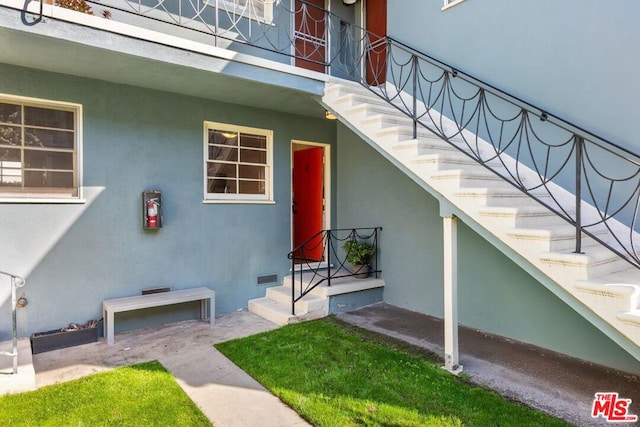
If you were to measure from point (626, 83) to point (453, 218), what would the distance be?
6.46 feet

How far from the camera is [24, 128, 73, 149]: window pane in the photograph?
4.31 meters

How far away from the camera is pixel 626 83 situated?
3457mm

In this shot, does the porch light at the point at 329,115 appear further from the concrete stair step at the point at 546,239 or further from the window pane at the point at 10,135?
the window pane at the point at 10,135

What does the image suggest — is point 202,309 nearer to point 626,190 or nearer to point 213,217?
point 213,217

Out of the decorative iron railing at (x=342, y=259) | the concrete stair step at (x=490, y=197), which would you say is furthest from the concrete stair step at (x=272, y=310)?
the concrete stair step at (x=490, y=197)

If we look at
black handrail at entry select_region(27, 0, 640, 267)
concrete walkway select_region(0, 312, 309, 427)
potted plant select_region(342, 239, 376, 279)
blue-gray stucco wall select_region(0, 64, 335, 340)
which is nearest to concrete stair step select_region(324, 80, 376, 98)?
black handrail at entry select_region(27, 0, 640, 267)

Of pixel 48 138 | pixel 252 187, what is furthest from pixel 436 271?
pixel 48 138

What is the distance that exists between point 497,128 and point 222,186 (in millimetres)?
3805

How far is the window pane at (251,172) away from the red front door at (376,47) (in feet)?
7.83

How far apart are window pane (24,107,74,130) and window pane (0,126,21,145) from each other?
0.44 ft

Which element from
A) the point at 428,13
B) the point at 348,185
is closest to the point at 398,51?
the point at 428,13

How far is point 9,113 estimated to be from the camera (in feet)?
13.8

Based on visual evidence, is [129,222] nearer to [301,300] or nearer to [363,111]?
[301,300]

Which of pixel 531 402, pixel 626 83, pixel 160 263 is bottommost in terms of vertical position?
pixel 531 402
